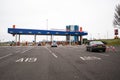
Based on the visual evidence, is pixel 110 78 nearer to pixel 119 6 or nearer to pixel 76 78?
pixel 76 78

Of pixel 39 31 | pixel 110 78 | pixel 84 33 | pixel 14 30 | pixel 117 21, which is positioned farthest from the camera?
pixel 84 33

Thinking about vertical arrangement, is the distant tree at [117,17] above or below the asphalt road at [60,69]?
above

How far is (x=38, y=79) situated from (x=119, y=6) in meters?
45.2

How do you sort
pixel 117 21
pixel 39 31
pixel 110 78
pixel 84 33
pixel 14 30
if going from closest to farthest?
pixel 110 78 < pixel 117 21 < pixel 14 30 < pixel 39 31 < pixel 84 33

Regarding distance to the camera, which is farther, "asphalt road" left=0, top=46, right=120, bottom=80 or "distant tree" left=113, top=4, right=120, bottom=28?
"distant tree" left=113, top=4, right=120, bottom=28

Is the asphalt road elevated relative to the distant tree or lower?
lower

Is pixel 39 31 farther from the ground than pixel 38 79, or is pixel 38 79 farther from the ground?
pixel 39 31

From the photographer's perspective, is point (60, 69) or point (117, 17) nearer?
point (60, 69)

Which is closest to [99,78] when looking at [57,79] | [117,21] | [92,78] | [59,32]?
[92,78]

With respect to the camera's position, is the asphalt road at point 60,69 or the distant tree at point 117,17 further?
the distant tree at point 117,17

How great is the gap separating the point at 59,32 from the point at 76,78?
2384 inches

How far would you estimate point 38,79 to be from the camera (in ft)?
18.3

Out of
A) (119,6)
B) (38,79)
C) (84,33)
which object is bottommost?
(38,79)

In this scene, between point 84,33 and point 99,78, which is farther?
point 84,33
